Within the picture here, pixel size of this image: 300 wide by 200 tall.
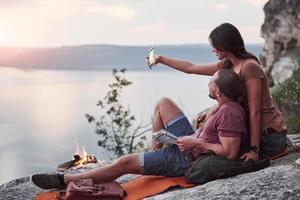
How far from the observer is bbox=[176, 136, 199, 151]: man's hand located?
681cm

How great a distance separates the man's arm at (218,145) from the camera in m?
6.71

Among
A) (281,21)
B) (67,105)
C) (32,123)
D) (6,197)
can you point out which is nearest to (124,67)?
(281,21)

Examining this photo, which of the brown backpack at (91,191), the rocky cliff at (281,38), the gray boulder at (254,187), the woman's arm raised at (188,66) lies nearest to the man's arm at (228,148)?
the gray boulder at (254,187)

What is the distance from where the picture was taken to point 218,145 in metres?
6.79

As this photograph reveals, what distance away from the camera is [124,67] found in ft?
52.0

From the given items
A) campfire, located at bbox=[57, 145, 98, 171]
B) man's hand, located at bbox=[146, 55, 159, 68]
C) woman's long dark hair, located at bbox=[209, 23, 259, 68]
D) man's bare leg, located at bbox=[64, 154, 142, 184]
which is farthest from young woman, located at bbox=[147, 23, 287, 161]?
campfire, located at bbox=[57, 145, 98, 171]

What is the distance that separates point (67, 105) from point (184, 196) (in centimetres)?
2924

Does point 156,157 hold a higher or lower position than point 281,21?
lower

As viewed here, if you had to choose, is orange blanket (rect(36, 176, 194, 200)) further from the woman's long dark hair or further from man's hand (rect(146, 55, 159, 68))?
the woman's long dark hair

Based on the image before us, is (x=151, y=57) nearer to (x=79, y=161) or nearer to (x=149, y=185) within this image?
(x=149, y=185)

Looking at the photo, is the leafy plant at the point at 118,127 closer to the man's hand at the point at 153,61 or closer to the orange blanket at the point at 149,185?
the man's hand at the point at 153,61

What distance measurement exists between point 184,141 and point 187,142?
0.03 meters

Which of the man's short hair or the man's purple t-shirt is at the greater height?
the man's short hair

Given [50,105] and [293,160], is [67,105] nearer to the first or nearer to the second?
[50,105]
